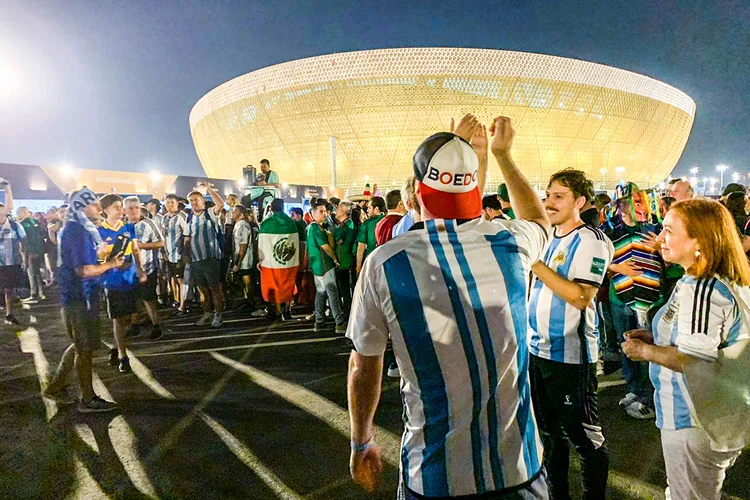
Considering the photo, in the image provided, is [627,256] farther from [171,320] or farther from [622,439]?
[171,320]

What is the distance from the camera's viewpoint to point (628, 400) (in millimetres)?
3713

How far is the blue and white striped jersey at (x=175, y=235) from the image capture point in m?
7.56

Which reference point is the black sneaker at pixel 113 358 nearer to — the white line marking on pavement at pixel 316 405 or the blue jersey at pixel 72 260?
the white line marking on pavement at pixel 316 405

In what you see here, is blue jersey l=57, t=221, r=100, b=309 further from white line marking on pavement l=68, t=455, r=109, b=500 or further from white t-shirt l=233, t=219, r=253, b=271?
white t-shirt l=233, t=219, r=253, b=271

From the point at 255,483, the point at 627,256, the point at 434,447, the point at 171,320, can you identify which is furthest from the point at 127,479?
the point at 171,320

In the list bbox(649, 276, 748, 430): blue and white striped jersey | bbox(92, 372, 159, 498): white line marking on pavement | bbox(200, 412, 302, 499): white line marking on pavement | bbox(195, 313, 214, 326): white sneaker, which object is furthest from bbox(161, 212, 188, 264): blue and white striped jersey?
bbox(649, 276, 748, 430): blue and white striped jersey

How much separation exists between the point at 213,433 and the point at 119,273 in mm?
2435

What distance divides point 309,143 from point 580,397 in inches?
1973

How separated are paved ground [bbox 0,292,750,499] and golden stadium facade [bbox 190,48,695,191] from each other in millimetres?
42491

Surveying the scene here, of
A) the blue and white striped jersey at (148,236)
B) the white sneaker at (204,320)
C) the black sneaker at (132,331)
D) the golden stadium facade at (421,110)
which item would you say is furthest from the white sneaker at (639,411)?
the golden stadium facade at (421,110)

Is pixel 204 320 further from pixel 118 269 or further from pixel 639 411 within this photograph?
pixel 639 411

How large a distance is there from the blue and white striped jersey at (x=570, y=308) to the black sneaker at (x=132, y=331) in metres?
6.02

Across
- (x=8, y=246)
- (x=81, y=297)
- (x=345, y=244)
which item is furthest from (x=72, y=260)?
(x=8, y=246)

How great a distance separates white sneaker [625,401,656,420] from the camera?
351 centimetres
